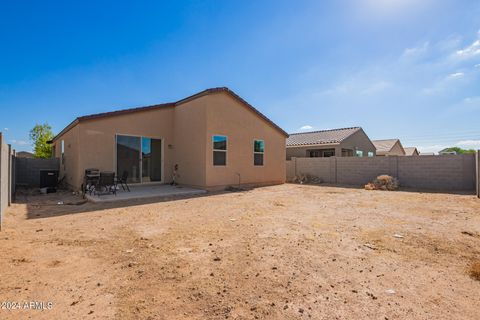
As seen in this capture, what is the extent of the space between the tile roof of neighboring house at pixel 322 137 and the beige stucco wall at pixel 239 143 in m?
7.15

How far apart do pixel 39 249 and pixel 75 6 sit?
25.7 feet

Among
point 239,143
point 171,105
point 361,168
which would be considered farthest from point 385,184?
point 171,105

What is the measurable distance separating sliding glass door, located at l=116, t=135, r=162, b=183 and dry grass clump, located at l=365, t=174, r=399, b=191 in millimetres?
10712

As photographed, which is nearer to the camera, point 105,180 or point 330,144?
point 105,180

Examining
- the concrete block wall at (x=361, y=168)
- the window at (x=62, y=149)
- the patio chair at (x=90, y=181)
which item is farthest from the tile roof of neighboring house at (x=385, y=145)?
the window at (x=62, y=149)

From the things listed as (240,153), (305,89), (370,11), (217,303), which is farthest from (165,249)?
(305,89)

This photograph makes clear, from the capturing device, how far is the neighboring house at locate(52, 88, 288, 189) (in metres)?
9.13

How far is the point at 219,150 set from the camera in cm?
1027

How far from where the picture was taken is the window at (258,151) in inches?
470

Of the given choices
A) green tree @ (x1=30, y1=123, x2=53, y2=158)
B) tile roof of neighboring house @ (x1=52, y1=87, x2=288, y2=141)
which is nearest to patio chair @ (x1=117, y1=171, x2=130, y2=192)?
tile roof of neighboring house @ (x1=52, y1=87, x2=288, y2=141)

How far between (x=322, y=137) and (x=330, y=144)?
7.74ft

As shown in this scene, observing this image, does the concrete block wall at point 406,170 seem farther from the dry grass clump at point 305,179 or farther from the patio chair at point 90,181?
the patio chair at point 90,181

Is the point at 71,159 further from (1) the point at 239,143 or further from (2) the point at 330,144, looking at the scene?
(2) the point at 330,144

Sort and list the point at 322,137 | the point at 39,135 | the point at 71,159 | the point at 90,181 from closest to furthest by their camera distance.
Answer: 1. the point at 90,181
2. the point at 71,159
3. the point at 322,137
4. the point at 39,135
